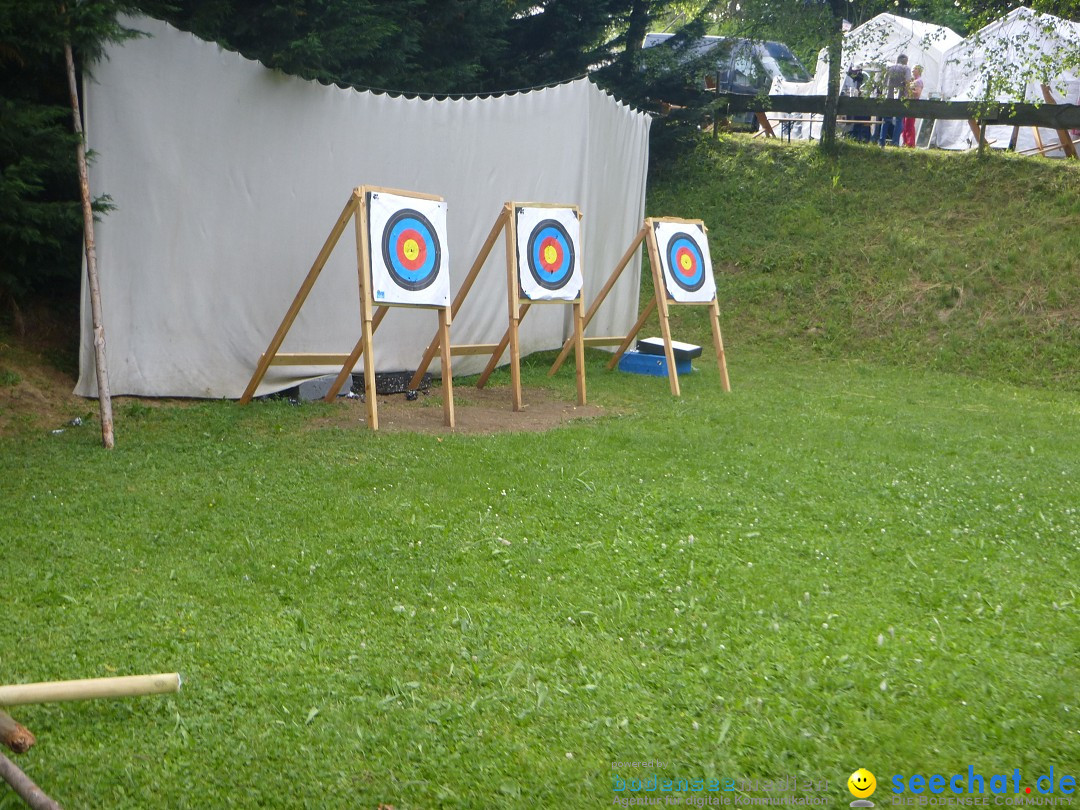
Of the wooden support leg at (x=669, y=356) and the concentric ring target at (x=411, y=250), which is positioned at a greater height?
the concentric ring target at (x=411, y=250)

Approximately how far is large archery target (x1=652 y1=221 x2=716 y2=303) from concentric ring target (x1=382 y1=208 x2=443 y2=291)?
258cm

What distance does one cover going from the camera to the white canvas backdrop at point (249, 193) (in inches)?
270

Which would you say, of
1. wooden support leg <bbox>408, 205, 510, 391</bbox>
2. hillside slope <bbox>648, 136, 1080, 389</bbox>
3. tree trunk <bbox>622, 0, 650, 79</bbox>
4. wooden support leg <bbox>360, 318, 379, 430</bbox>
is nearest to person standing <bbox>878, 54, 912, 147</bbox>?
hillside slope <bbox>648, 136, 1080, 389</bbox>

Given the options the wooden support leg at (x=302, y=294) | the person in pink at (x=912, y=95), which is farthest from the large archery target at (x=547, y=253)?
the person in pink at (x=912, y=95)

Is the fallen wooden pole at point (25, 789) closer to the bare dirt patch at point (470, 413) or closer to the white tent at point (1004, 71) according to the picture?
the bare dirt patch at point (470, 413)

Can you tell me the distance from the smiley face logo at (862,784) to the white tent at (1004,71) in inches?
493

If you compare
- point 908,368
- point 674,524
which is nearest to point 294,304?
point 674,524

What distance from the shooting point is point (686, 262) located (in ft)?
30.7

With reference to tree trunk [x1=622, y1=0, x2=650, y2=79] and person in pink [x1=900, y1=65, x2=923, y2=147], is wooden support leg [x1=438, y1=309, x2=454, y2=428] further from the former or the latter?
person in pink [x1=900, y1=65, x2=923, y2=147]

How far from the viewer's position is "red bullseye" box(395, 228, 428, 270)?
7129 mm

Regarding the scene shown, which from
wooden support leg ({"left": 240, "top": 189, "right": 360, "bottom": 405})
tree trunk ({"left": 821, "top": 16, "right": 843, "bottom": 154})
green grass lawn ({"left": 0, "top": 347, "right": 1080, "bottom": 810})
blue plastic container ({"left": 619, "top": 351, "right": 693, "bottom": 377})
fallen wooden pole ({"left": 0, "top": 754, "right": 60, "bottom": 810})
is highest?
tree trunk ({"left": 821, "top": 16, "right": 843, "bottom": 154})

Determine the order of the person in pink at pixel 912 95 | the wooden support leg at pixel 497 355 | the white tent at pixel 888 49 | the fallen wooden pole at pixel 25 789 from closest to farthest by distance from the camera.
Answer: the fallen wooden pole at pixel 25 789 → the wooden support leg at pixel 497 355 → the white tent at pixel 888 49 → the person in pink at pixel 912 95

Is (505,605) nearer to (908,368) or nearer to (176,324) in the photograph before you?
(176,324)

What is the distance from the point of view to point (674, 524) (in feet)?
15.5
